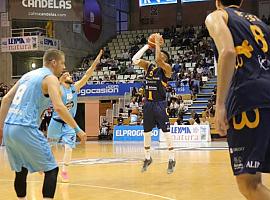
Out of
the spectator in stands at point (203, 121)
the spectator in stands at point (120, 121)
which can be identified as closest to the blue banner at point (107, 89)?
the spectator in stands at point (120, 121)

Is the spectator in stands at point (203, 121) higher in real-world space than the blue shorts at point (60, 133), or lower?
lower

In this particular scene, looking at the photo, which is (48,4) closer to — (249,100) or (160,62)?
(160,62)

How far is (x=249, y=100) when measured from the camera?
3281mm

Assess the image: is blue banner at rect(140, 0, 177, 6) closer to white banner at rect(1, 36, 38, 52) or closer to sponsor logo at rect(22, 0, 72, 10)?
white banner at rect(1, 36, 38, 52)

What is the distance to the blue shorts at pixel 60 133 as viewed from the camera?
8.76m

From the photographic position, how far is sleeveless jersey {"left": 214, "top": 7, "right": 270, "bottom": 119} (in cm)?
329

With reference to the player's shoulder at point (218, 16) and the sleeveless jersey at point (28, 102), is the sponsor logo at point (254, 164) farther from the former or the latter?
the sleeveless jersey at point (28, 102)

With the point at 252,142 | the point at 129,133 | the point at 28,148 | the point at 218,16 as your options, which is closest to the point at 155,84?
A: the point at 28,148

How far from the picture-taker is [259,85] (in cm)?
329

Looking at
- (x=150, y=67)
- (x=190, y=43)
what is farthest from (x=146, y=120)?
(x=190, y=43)

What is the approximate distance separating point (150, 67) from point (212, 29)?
6.20 metres

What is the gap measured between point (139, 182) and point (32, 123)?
3733 mm

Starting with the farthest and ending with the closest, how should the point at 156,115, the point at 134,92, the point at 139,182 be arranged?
1. the point at 134,92
2. the point at 156,115
3. the point at 139,182

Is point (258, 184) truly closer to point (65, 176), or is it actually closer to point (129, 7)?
point (65, 176)
